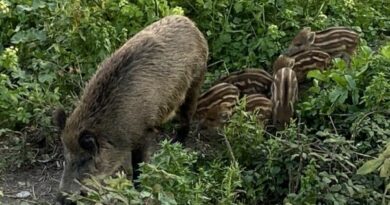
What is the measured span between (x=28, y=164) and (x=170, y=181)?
208cm

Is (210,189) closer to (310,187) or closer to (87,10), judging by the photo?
(310,187)

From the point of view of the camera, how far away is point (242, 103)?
6934 millimetres

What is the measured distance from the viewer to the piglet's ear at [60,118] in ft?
22.6

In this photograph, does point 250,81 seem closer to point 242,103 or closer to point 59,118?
point 242,103

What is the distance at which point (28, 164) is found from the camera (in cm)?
758

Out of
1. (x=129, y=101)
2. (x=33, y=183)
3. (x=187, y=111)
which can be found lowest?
(x=33, y=183)

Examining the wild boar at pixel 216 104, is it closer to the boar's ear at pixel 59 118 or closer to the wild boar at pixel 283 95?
the wild boar at pixel 283 95

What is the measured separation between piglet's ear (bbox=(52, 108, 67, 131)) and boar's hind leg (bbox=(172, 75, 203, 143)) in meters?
1.16

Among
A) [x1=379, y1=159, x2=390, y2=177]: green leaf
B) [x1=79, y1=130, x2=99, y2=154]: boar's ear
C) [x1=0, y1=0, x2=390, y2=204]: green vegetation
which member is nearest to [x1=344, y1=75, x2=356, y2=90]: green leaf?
[x1=0, y1=0, x2=390, y2=204]: green vegetation

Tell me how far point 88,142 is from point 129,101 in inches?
18.3

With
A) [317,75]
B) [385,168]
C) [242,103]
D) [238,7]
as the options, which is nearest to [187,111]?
[242,103]

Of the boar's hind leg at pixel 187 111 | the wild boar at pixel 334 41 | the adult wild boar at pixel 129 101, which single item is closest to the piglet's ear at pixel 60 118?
the adult wild boar at pixel 129 101

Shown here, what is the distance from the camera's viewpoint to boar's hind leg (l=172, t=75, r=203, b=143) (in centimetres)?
774

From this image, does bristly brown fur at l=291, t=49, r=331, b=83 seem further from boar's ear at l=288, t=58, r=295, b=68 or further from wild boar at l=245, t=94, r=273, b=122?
wild boar at l=245, t=94, r=273, b=122
